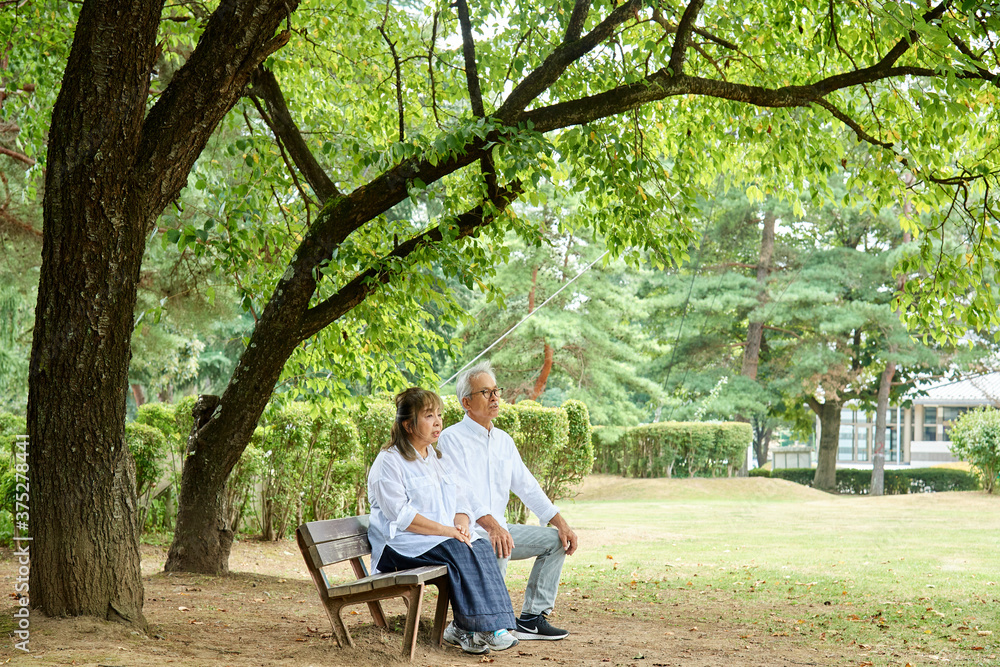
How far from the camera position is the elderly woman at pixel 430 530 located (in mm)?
4270

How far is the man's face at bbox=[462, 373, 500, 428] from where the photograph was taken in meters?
4.80

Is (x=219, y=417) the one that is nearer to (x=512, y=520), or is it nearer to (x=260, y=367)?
(x=260, y=367)

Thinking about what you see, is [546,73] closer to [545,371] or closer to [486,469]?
[486,469]

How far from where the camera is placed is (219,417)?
239 inches

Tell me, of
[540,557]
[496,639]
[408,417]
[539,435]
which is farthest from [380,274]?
[539,435]

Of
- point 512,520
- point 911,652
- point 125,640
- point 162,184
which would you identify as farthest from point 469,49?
point 512,520

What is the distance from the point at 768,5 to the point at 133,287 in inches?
216

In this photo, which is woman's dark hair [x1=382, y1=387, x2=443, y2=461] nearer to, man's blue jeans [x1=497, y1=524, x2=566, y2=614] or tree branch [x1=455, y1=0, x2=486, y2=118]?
man's blue jeans [x1=497, y1=524, x2=566, y2=614]

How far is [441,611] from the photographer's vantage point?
4.34 metres

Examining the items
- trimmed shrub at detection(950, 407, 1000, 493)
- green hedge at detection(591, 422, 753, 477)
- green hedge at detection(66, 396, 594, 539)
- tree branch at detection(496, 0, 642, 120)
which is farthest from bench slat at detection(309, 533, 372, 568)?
green hedge at detection(591, 422, 753, 477)

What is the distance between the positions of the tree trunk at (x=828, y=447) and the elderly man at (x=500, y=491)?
23617 millimetres

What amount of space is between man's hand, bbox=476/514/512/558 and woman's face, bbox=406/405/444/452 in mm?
564

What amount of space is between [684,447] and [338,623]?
66.8 ft

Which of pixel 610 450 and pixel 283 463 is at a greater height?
pixel 283 463
